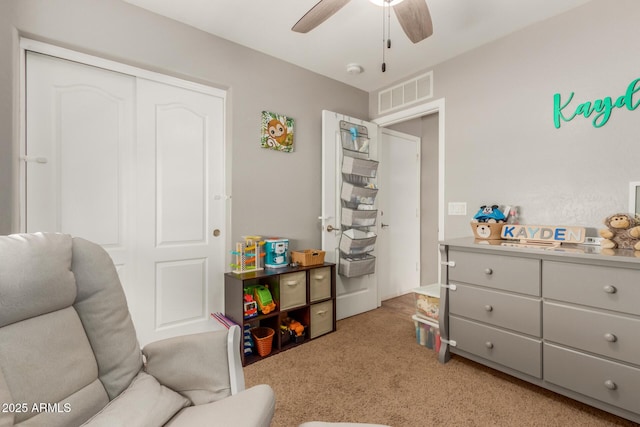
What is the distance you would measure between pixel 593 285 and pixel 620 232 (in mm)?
450

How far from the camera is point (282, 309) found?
99.2 inches

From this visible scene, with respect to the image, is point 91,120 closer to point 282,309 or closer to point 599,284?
point 282,309

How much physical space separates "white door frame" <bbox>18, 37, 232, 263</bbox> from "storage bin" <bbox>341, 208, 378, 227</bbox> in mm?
1151

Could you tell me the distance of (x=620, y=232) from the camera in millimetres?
1798

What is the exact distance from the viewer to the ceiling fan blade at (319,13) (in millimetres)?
1601

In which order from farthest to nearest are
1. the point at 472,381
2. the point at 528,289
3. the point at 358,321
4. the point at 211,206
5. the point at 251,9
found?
the point at 358,321, the point at 211,206, the point at 251,9, the point at 472,381, the point at 528,289

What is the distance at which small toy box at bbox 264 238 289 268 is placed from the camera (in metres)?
2.68

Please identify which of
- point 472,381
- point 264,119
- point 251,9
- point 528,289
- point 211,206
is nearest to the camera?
point 528,289

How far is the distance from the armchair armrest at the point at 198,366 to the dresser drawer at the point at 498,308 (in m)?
1.63

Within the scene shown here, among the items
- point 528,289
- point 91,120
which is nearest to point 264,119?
point 91,120

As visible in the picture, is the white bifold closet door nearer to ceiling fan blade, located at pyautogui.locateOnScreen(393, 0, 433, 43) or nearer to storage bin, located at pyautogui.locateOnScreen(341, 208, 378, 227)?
storage bin, located at pyautogui.locateOnScreen(341, 208, 378, 227)

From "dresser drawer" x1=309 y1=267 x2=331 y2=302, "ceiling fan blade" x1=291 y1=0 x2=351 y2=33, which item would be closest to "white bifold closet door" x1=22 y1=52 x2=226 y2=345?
"dresser drawer" x1=309 y1=267 x2=331 y2=302

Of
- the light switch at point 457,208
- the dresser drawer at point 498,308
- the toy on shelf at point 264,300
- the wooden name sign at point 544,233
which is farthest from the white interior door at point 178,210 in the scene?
the wooden name sign at point 544,233

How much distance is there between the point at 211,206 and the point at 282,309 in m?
1.03
